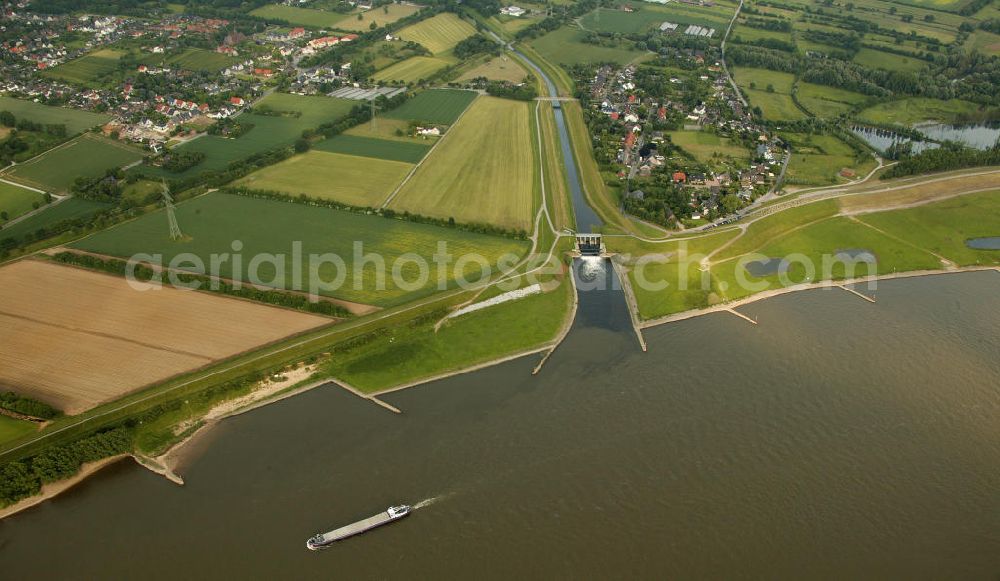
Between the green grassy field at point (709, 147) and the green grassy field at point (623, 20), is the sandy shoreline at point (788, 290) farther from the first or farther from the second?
the green grassy field at point (623, 20)

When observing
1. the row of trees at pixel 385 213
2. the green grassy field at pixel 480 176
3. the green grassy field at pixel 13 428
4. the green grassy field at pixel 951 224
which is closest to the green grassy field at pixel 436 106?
the green grassy field at pixel 480 176

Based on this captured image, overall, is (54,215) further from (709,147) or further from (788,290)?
(709,147)

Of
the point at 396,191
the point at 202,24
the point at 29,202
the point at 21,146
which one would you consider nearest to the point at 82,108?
the point at 21,146

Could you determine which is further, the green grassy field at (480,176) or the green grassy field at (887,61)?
the green grassy field at (887,61)

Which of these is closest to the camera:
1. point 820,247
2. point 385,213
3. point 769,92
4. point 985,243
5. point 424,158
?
point 820,247

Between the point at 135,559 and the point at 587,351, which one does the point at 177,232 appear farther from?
the point at 587,351

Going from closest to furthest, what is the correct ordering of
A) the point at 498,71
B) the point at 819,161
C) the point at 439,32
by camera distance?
the point at 819,161
the point at 498,71
the point at 439,32

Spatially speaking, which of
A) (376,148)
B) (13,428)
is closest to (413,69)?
(376,148)
